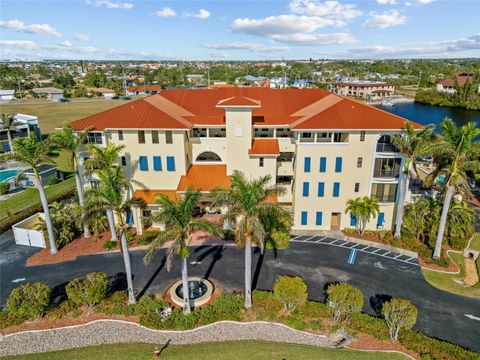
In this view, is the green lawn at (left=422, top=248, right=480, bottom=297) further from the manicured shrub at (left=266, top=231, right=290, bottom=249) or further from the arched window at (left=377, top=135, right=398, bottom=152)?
the manicured shrub at (left=266, top=231, right=290, bottom=249)

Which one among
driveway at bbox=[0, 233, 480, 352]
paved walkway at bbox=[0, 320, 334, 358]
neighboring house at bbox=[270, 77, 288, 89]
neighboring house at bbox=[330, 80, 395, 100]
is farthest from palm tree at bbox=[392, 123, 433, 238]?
neighboring house at bbox=[330, 80, 395, 100]

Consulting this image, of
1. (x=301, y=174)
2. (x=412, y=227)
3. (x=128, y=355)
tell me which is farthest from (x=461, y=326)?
(x=128, y=355)

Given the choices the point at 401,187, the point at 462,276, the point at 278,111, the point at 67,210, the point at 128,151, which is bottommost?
the point at 462,276

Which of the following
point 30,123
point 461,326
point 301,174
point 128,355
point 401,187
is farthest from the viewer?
point 30,123

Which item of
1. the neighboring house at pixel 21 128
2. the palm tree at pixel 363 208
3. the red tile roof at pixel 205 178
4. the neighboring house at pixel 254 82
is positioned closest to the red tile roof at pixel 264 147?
the red tile roof at pixel 205 178

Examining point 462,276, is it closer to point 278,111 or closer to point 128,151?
point 278,111
